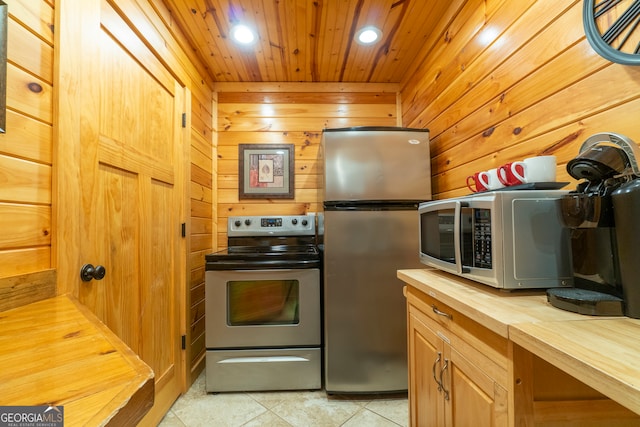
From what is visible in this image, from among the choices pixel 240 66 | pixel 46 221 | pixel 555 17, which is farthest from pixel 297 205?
pixel 555 17

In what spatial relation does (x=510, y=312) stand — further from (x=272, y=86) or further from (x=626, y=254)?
(x=272, y=86)

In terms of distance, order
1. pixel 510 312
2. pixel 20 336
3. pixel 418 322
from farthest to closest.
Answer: pixel 418 322
pixel 510 312
pixel 20 336

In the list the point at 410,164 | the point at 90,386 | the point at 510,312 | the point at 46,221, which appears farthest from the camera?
the point at 410,164

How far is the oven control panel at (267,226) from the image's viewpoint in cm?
238

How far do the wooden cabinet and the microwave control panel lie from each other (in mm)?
189

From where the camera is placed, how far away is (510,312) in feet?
2.22

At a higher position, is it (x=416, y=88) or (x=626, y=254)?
(x=416, y=88)

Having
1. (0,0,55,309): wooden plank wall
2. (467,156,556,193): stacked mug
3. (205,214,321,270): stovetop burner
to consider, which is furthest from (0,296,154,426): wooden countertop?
(205,214,321,270): stovetop burner

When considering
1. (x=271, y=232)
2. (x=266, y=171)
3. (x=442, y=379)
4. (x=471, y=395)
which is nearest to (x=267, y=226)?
(x=271, y=232)

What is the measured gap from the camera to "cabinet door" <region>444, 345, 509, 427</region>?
2.23ft

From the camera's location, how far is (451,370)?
0.90 m

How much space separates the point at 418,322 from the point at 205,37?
2226 mm

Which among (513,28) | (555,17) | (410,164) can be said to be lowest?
(410,164)

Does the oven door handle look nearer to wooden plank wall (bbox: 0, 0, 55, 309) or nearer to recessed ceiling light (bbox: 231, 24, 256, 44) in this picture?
wooden plank wall (bbox: 0, 0, 55, 309)
